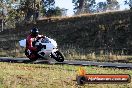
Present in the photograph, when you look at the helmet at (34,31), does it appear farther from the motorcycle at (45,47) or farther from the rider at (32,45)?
the motorcycle at (45,47)

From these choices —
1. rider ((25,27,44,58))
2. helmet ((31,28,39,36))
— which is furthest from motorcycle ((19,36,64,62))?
helmet ((31,28,39,36))

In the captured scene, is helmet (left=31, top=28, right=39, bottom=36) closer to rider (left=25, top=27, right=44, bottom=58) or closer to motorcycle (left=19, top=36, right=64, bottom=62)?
rider (left=25, top=27, right=44, bottom=58)

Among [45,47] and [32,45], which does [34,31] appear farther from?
[45,47]

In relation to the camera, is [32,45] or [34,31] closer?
[34,31]

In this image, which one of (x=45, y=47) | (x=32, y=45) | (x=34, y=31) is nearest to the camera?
(x=34, y=31)

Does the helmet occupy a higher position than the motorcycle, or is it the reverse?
the helmet

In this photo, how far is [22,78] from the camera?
55.1ft

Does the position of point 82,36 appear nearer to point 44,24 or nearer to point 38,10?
point 44,24

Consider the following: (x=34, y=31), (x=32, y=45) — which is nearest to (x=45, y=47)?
(x=32, y=45)

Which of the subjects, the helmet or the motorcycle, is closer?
the helmet

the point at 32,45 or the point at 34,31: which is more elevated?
the point at 34,31

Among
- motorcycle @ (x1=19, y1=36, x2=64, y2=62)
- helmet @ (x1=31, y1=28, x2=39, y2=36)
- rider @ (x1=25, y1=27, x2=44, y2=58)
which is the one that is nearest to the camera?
helmet @ (x1=31, y1=28, x2=39, y2=36)

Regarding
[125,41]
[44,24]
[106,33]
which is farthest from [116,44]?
[44,24]

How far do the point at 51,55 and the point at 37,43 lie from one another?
0.89m
